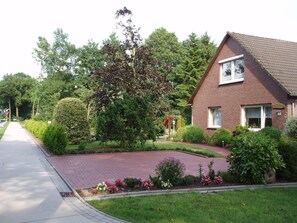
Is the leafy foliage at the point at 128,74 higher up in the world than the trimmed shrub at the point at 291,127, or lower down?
higher up

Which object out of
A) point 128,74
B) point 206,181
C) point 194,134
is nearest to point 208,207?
point 206,181

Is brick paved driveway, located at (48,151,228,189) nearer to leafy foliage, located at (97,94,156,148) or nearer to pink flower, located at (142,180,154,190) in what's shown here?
leafy foliage, located at (97,94,156,148)

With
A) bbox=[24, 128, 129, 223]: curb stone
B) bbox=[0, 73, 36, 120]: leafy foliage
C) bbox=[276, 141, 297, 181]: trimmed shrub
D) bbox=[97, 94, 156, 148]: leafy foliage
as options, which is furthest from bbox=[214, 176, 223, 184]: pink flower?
bbox=[0, 73, 36, 120]: leafy foliage

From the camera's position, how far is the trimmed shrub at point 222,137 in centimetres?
1976

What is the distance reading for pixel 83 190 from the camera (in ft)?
26.4

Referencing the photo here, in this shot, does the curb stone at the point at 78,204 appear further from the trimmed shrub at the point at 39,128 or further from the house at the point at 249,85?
the house at the point at 249,85

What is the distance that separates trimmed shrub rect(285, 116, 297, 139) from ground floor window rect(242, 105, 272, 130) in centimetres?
238

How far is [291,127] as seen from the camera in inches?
633

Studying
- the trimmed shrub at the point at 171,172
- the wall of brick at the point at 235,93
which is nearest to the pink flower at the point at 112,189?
the trimmed shrub at the point at 171,172

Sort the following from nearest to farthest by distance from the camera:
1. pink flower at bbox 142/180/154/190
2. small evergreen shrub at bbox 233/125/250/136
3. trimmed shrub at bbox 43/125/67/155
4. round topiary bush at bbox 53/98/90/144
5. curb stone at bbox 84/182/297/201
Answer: curb stone at bbox 84/182/297/201
pink flower at bbox 142/180/154/190
trimmed shrub at bbox 43/125/67/155
small evergreen shrub at bbox 233/125/250/136
round topiary bush at bbox 53/98/90/144

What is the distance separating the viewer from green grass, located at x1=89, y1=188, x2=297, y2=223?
589 cm

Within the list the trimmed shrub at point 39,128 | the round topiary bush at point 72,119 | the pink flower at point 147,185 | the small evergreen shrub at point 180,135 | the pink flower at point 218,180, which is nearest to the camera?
the pink flower at point 147,185

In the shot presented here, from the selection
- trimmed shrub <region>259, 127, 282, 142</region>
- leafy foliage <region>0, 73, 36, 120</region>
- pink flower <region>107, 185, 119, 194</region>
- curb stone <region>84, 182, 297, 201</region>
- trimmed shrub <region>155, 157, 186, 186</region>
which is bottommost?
curb stone <region>84, 182, 297, 201</region>

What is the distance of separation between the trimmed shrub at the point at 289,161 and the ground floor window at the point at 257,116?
30.7 ft
